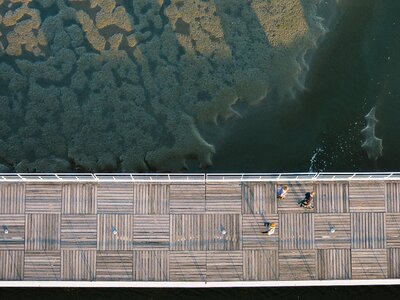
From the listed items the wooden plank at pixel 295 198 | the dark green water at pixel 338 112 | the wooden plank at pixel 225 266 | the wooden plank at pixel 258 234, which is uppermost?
the dark green water at pixel 338 112

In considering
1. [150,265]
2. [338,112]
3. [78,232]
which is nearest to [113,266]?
[150,265]

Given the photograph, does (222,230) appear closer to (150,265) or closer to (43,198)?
(150,265)

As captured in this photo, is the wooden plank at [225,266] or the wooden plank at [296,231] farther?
the wooden plank at [296,231]

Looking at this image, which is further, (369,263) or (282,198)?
(282,198)

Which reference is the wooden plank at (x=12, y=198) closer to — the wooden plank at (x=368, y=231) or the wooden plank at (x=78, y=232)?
the wooden plank at (x=78, y=232)

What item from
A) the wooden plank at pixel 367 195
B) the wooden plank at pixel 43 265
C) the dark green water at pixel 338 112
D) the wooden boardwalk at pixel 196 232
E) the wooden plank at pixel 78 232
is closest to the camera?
the wooden plank at pixel 43 265

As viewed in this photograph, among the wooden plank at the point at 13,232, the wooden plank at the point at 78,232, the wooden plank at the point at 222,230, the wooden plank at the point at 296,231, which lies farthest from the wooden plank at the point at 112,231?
the wooden plank at the point at 296,231
